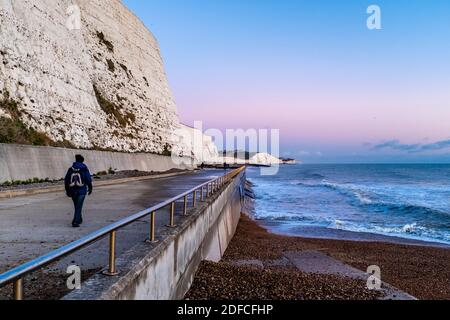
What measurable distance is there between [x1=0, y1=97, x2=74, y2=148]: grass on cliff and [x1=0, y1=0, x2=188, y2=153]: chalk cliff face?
48 centimetres

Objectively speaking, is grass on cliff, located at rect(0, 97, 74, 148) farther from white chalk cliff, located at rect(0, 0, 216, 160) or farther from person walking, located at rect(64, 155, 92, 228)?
person walking, located at rect(64, 155, 92, 228)

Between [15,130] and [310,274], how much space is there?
16.8m

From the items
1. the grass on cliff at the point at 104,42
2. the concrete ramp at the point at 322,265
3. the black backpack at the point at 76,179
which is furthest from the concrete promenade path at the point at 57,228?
the grass on cliff at the point at 104,42

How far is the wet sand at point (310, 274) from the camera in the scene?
314 inches

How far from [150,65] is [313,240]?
47054 millimetres

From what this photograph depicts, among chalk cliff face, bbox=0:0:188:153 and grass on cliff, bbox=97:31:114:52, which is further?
grass on cliff, bbox=97:31:114:52

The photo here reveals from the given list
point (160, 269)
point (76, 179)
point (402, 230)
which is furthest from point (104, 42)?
point (160, 269)

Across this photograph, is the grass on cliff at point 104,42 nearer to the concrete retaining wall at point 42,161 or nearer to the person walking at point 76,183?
the concrete retaining wall at point 42,161

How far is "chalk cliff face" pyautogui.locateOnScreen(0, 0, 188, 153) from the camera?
938 inches

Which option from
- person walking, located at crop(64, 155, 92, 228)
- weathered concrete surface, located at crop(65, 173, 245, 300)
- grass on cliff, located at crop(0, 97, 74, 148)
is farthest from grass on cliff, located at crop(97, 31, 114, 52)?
weathered concrete surface, located at crop(65, 173, 245, 300)

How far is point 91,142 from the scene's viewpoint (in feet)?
104

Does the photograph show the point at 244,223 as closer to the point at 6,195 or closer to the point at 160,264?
the point at 6,195

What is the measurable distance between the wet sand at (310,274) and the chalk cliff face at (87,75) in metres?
15.0

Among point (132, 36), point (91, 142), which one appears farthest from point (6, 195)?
point (132, 36)
